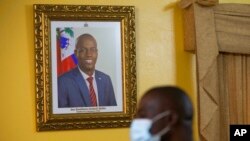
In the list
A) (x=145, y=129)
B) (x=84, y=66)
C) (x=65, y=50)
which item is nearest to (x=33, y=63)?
(x=65, y=50)

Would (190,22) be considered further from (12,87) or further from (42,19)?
(12,87)

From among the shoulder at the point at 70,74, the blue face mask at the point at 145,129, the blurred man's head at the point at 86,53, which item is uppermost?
the blurred man's head at the point at 86,53

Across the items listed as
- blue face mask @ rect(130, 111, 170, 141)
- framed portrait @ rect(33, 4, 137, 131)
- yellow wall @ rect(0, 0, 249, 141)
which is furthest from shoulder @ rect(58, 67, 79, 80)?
blue face mask @ rect(130, 111, 170, 141)

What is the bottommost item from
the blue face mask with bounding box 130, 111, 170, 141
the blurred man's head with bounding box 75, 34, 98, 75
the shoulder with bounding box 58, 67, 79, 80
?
the blue face mask with bounding box 130, 111, 170, 141

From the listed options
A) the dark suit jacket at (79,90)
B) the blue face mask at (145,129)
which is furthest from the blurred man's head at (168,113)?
the dark suit jacket at (79,90)

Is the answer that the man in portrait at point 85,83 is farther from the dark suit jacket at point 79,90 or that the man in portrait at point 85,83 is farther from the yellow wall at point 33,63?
the yellow wall at point 33,63

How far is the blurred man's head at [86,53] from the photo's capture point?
2.42 m

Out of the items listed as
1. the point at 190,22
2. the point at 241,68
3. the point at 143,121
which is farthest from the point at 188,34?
the point at 143,121

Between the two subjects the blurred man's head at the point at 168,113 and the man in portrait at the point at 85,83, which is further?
the man in portrait at the point at 85,83

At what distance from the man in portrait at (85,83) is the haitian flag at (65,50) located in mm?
25

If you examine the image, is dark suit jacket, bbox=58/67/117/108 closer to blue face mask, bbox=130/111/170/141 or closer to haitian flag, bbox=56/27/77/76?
haitian flag, bbox=56/27/77/76

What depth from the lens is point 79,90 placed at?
2.42 m

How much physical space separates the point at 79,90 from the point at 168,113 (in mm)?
1619

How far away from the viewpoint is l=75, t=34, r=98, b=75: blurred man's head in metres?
2.42
